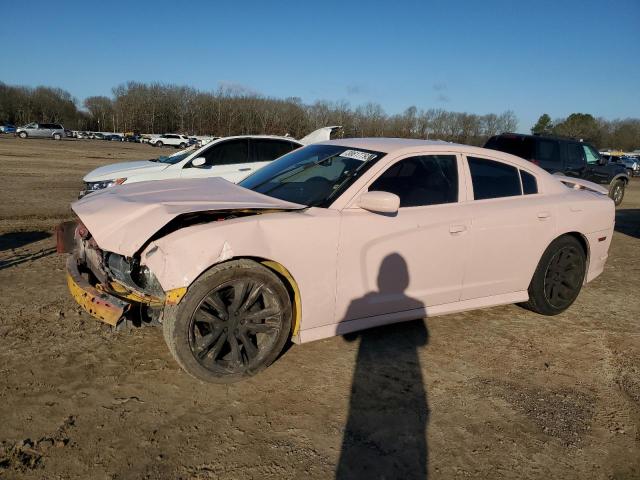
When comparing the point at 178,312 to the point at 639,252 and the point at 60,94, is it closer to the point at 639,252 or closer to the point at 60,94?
the point at 639,252

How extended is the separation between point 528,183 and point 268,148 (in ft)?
18.2

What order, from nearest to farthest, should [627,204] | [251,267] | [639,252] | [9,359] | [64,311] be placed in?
[251,267]
[9,359]
[64,311]
[639,252]
[627,204]

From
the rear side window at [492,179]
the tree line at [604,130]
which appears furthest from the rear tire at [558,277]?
the tree line at [604,130]

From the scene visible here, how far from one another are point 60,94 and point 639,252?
433 ft

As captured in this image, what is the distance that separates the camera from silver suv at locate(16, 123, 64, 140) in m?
54.5

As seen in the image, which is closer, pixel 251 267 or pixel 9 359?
pixel 251 267

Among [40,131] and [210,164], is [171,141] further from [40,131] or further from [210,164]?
[210,164]

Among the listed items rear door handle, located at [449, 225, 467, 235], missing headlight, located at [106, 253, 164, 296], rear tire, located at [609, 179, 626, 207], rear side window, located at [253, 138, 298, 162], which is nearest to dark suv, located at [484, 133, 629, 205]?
rear tire, located at [609, 179, 626, 207]

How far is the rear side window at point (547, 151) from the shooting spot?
11562mm

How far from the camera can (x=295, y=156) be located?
4.42 m

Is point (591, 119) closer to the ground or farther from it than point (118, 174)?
farther from it

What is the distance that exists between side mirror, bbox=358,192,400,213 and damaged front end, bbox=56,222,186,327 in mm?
1364

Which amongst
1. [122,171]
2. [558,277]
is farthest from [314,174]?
[122,171]

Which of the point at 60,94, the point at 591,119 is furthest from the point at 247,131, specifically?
the point at 591,119
